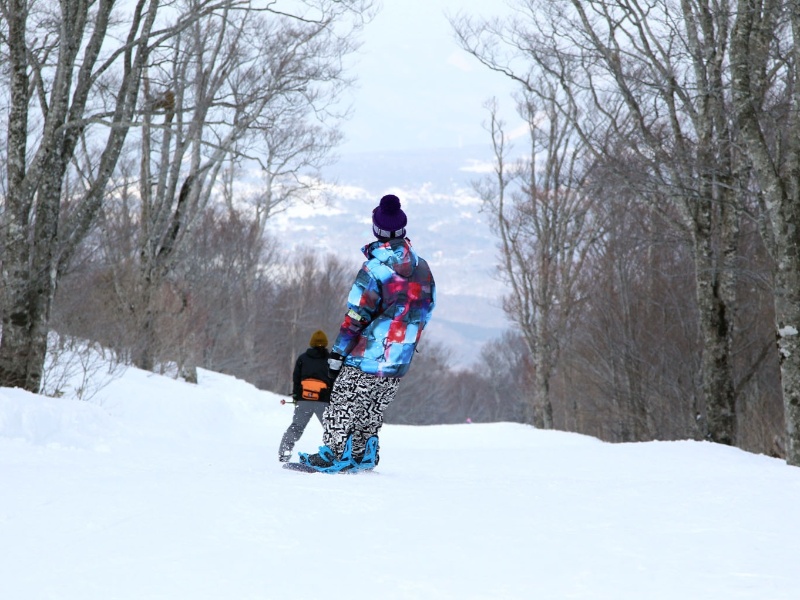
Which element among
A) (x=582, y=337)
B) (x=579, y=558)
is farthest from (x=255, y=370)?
(x=579, y=558)

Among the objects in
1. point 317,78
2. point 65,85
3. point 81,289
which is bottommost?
point 81,289

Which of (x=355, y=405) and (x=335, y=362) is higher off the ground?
(x=335, y=362)

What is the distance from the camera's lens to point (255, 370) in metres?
46.4

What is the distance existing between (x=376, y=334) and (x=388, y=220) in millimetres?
853

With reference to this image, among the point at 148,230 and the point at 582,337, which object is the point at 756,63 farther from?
the point at 582,337

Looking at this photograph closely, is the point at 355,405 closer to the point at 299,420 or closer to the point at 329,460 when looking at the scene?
the point at 329,460

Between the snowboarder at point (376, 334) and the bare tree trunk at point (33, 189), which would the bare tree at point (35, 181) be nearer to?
the bare tree trunk at point (33, 189)

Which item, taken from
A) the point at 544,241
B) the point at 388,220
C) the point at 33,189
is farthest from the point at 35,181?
the point at 544,241

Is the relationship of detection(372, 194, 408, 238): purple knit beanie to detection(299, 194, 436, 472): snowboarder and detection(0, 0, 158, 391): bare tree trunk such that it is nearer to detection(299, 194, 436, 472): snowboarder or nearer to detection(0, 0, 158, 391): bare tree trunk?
detection(299, 194, 436, 472): snowboarder

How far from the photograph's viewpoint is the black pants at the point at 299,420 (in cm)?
796

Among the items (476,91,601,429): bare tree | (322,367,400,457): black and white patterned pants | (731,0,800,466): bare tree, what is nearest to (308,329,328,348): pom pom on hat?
(322,367,400,457): black and white patterned pants

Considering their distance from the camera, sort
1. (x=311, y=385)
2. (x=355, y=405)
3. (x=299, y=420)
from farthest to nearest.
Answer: (x=311, y=385)
(x=299, y=420)
(x=355, y=405)

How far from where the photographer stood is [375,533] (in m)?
3.83

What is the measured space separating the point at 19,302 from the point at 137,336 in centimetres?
930
